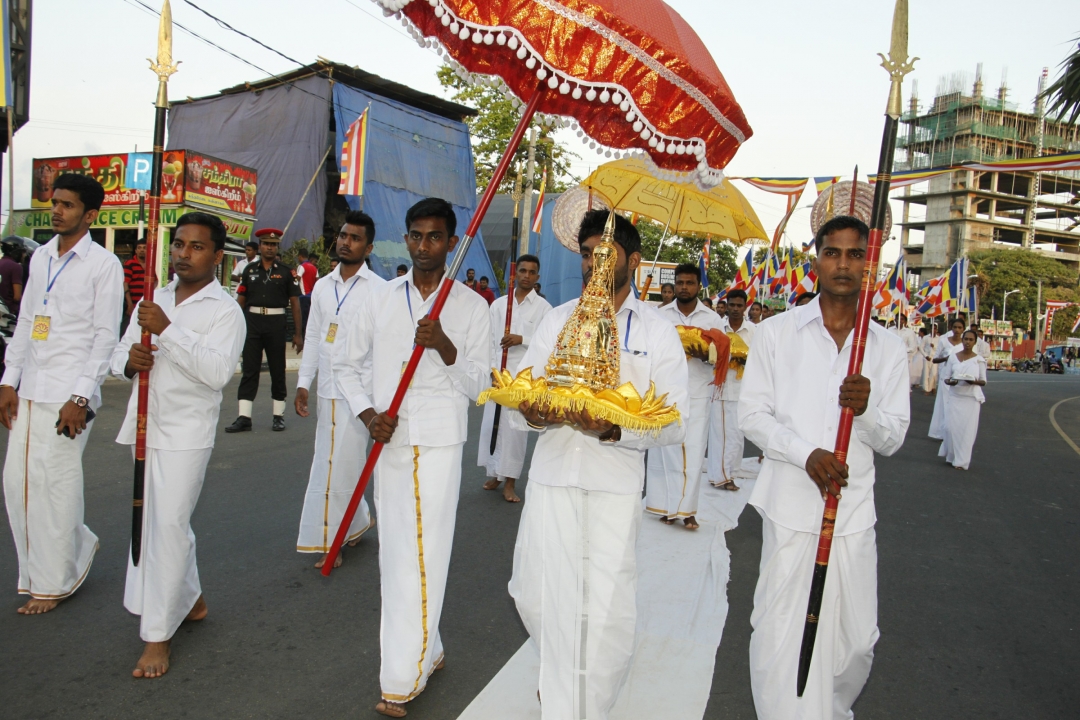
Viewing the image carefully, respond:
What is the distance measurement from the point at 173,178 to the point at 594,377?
16.8 metres

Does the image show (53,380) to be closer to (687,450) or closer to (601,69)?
(601,69)

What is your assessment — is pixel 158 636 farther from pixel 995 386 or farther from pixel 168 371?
pixel 995 386

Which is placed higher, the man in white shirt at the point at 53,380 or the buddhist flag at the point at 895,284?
the buddhist flag at the point at 895,284

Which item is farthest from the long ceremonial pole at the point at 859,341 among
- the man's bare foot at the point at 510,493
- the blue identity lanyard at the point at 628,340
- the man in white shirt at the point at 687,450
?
the man's bare foot at the point at 510,493

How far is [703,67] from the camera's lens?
10.1 ft

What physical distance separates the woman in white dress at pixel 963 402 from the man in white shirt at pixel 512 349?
653 centimetres

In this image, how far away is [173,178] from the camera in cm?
1697

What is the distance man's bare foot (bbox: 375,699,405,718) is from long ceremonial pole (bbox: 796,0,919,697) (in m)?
1.54

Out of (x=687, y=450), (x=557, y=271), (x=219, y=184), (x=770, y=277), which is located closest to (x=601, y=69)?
(x=687, y=450)

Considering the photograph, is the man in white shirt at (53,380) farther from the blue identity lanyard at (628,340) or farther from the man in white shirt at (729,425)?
the man in white shirt at (729,425)

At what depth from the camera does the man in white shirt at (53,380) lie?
3916 millimetres

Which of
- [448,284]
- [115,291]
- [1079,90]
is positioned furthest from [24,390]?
[1079,90]

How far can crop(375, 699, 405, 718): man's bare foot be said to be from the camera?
10.3 feet

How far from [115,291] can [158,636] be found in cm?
176
